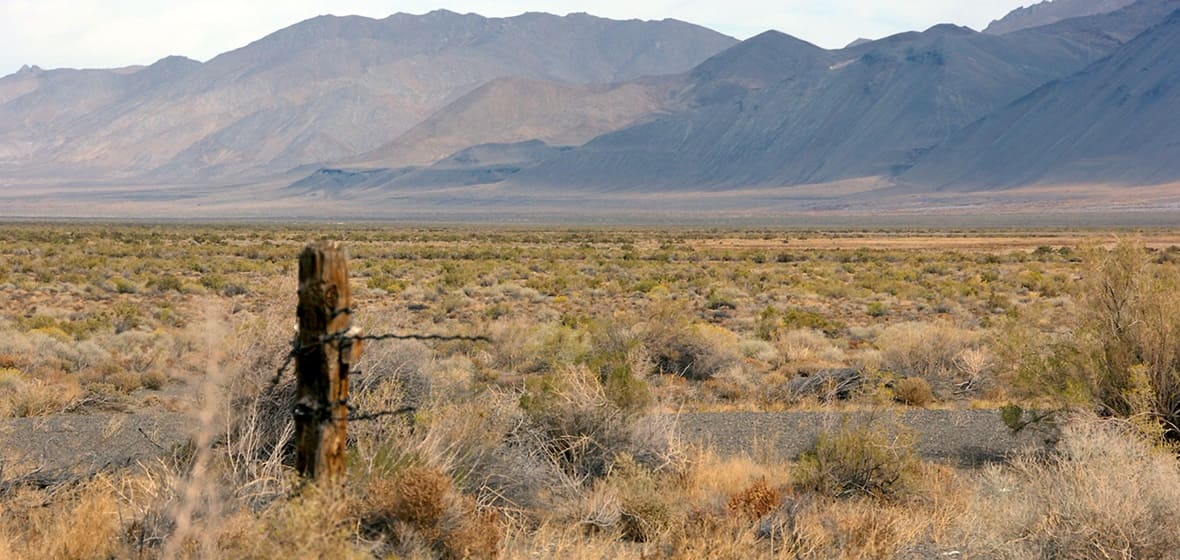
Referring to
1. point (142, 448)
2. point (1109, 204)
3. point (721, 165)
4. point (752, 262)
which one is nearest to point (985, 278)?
point (752, 262)

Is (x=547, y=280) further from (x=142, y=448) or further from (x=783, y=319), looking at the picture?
(x=142, y=448)

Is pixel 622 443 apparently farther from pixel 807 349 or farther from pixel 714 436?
pixel 807 349

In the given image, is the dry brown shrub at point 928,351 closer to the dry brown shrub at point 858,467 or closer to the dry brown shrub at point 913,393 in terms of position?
the dry brown shrub at point 913,393

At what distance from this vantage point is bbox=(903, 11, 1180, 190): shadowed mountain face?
145 m

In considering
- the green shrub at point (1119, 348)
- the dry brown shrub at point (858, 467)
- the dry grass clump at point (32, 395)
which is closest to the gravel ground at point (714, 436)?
the dry brown shrub at point (858, 467)

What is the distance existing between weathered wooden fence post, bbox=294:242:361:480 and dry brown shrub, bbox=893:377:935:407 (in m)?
10.1

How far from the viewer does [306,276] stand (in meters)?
5.54

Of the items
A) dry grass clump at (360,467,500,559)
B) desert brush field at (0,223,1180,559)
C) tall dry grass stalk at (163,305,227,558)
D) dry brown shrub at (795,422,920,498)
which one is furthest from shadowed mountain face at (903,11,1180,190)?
tall dry grass stalk at (163,305,227,558)

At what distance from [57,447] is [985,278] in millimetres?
30795

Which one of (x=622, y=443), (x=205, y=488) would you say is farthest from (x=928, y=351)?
(x=205, y=488)

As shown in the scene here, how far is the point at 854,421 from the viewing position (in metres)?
10.2

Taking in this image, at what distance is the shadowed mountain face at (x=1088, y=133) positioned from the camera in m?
145

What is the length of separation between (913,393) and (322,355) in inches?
411

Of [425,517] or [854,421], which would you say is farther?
[854,421]
